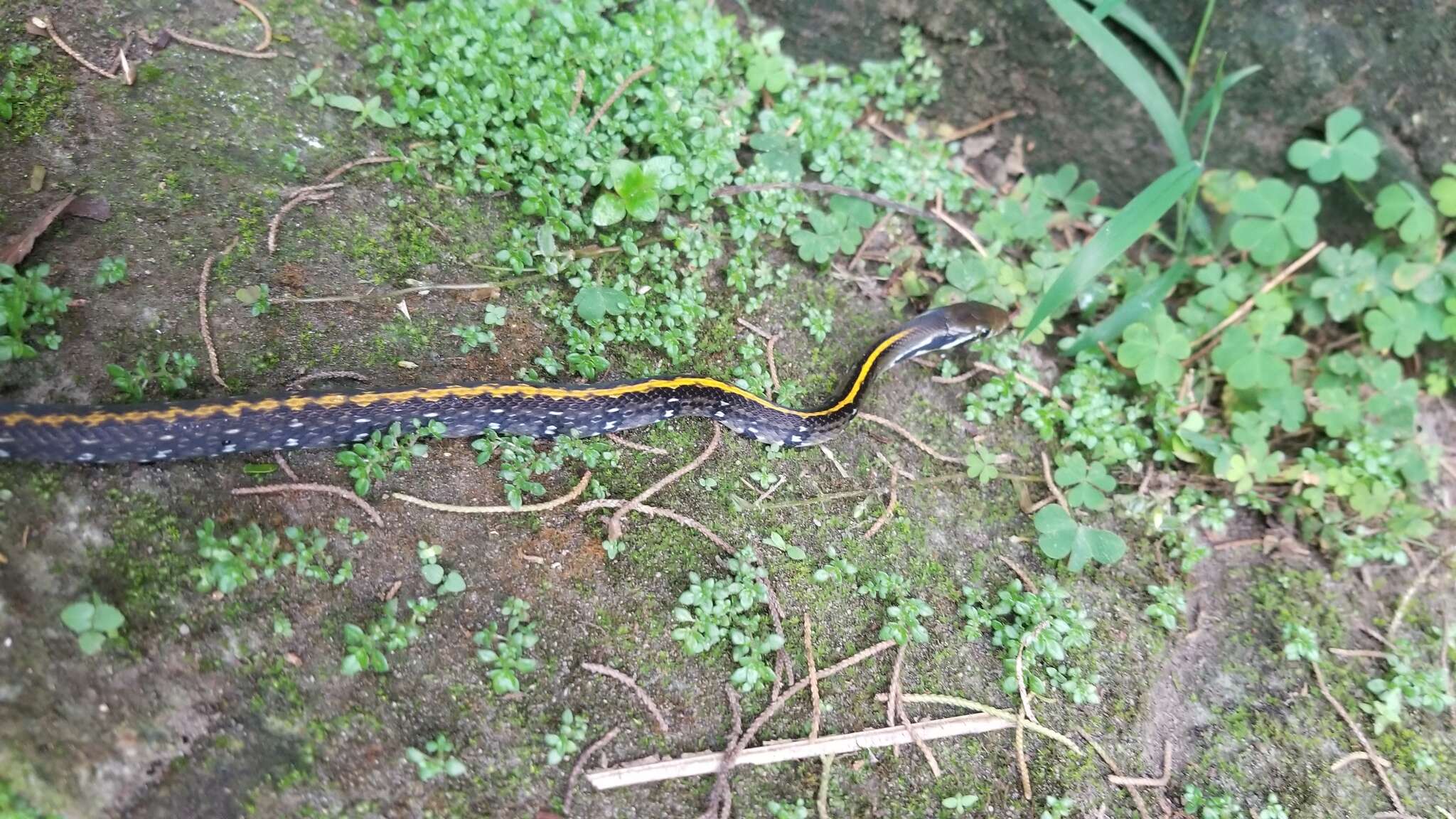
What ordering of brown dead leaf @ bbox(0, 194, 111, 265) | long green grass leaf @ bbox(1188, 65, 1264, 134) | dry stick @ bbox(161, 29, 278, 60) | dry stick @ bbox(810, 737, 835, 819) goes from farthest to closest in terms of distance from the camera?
long green grass leaf @ bbox(1188, 65, 1264, 134)
dry stick @ bbox(161, 29, 278, 60)
brown dead leaf @ bbox(0, 194, 111, 265)
dry stick @ bbox(810, 737, 835, 819)

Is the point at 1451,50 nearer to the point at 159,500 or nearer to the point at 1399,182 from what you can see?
the point at 1399,182

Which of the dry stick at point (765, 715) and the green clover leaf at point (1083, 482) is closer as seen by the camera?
the dry stick at point (765, 715)

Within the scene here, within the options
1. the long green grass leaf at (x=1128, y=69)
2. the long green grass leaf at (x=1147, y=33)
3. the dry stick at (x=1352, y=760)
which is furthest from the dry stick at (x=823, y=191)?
the dry stick at (x=1352, y=760)

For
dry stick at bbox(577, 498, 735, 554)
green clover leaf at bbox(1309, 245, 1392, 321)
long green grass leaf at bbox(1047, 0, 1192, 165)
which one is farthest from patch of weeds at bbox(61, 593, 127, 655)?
green clover leaf at bbox(1309, 245, 1392, 321)

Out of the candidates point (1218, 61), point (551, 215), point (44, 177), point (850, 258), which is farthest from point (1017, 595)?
point (44, 177)

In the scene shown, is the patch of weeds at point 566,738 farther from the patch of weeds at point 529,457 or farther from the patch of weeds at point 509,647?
the patch of weeds at point 529,457

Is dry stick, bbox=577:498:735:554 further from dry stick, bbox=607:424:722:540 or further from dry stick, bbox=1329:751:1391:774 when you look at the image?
dry stick, bbox=1329:751:1391:774
